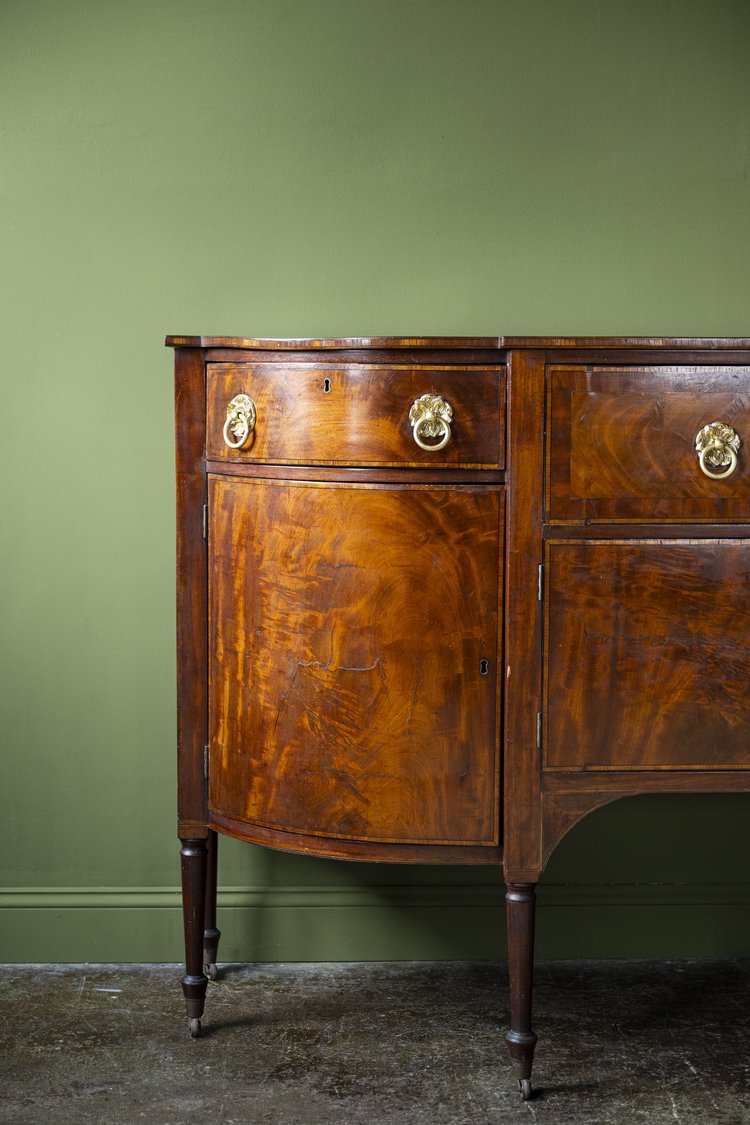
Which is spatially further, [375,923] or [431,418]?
[375,923]

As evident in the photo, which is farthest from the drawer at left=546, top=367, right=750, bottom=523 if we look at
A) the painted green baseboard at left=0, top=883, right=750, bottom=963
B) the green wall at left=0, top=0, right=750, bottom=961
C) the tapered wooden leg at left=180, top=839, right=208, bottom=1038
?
the painted green baseboard at left=0, top=883, right=750, bottom=963

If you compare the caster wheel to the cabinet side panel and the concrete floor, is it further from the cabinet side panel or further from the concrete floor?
the cabinet side panel

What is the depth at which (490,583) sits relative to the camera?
1.96 meters

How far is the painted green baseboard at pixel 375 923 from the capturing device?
2547 mm

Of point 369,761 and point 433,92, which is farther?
point 433,92

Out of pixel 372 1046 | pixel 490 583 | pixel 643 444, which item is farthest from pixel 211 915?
pixel 643 444

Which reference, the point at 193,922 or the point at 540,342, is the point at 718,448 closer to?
the point at 540,342

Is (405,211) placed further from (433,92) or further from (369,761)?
(369,761)

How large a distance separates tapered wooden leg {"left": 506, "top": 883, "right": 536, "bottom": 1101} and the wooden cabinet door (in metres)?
0.11

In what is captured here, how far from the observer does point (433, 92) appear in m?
2.47

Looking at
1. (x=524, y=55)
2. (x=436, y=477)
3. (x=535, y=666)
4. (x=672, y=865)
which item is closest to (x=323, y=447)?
(x=436, y=477)

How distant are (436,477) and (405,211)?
82cm

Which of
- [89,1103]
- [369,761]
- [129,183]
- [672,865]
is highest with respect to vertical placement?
[129,183]

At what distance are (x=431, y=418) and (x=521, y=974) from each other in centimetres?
94
